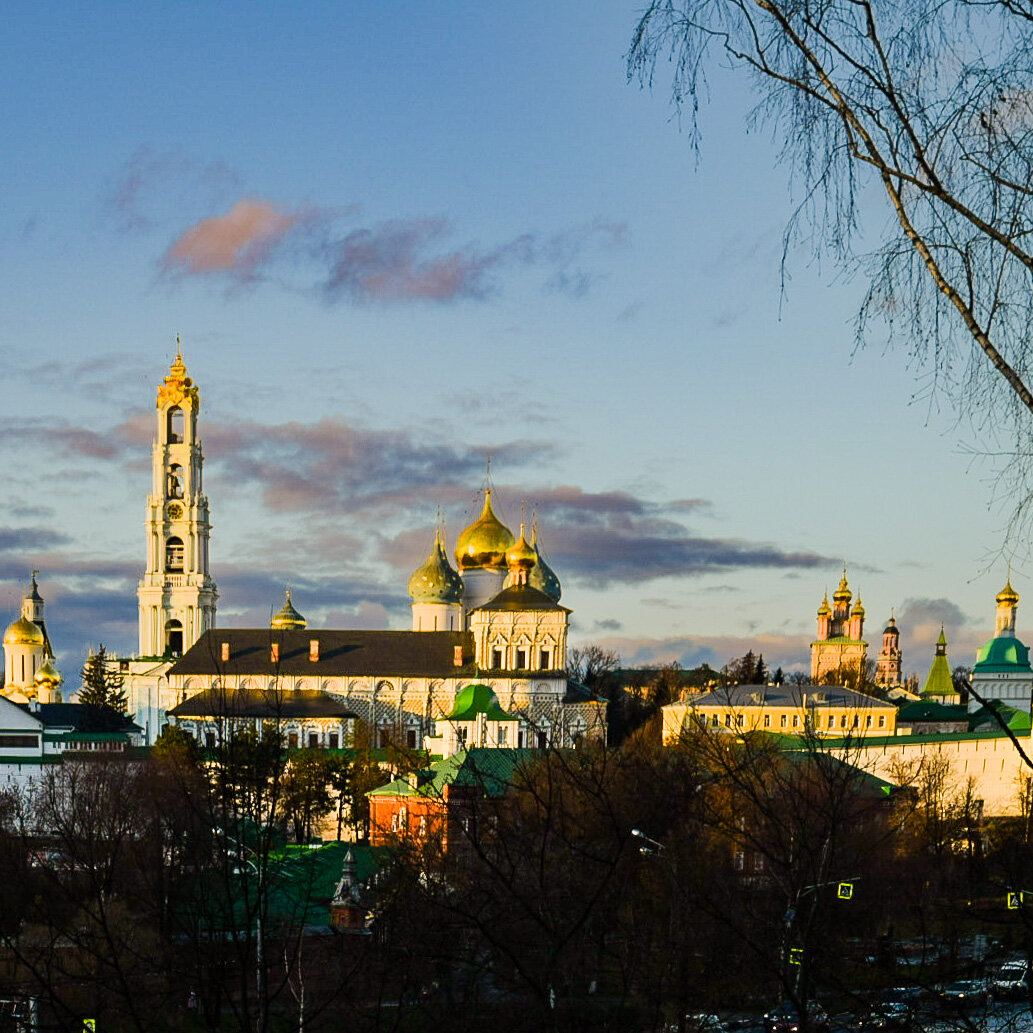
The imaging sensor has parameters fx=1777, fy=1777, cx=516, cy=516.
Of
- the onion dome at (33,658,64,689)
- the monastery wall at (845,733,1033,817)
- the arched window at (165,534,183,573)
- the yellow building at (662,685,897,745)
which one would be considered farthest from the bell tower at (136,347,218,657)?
the monastery wall at (845,733,1033,817)

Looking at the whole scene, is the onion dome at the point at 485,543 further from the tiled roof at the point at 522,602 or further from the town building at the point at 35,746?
the town building at the point at 35,746

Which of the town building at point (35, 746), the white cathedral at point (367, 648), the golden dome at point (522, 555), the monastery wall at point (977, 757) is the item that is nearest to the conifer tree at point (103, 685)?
the white cathedral at point (367, 648)

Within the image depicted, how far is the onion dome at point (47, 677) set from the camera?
10331cm

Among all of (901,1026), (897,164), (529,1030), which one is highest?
(897,164)

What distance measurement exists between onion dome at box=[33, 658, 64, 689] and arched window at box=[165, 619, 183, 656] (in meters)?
12.3

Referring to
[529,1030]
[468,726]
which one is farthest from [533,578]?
[529,1030]

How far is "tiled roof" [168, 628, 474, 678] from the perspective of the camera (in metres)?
86.2

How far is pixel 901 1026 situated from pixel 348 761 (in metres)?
59.7

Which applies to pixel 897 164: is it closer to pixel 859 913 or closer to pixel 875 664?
pixel 859 913

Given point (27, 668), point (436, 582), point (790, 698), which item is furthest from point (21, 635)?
point (790, 698)

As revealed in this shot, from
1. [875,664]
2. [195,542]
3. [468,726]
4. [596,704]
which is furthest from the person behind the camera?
[875,664]

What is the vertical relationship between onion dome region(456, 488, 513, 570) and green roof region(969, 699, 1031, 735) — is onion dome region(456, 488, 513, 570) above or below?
above

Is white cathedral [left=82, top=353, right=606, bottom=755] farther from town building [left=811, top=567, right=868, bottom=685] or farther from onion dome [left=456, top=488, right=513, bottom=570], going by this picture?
town building [left=811, top=567, right=868, bottom=685]

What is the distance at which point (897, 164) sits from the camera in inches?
315
